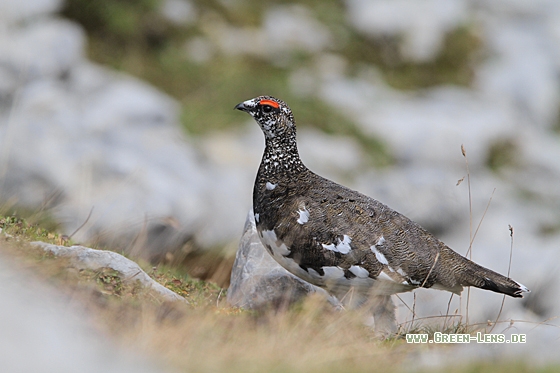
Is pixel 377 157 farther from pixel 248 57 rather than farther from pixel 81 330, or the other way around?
pixel 81 330

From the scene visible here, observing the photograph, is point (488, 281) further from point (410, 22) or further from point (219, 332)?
point (410, 22)

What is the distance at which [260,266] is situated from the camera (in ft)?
18.6

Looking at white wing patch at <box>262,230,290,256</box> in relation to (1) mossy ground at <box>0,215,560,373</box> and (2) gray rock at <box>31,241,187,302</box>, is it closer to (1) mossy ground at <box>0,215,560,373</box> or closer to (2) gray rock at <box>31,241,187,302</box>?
(1) mossy ground at <box>0,215,560,373</box>

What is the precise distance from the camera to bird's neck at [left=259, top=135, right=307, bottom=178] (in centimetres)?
575

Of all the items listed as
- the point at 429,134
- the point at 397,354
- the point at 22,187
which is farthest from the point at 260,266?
the point at 429,134

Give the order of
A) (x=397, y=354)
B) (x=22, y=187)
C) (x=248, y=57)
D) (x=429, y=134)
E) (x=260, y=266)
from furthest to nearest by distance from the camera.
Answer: (x=248, y=57)
(x=429, y=134)
(x=22, y=187)
(x=260, y=266)
(x=397, y=354)

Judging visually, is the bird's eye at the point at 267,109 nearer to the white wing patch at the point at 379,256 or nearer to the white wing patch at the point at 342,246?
the white wing patch at the point at 342,246

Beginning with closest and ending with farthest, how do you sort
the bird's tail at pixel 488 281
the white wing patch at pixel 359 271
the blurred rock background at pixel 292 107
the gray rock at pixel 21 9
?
the white wing patch at pixel 359 271 < the bird's tail at pixel 488 281 < the blurred rock background at pixel 292 107 < the gray rock at pixel 21 9

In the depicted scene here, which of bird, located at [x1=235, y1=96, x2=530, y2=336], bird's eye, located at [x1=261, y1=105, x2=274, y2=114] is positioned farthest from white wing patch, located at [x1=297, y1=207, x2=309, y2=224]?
bird's eye, located at [x1=261, y1=105, x2=274, y2=114]

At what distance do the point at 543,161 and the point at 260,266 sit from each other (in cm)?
1344

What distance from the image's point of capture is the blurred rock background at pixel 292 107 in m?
9.06

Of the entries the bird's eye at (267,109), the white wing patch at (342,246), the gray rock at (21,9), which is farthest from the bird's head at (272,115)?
the gray rock at (21,9)

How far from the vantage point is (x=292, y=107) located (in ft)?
51.8

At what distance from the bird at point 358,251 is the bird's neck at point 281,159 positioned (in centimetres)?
25
